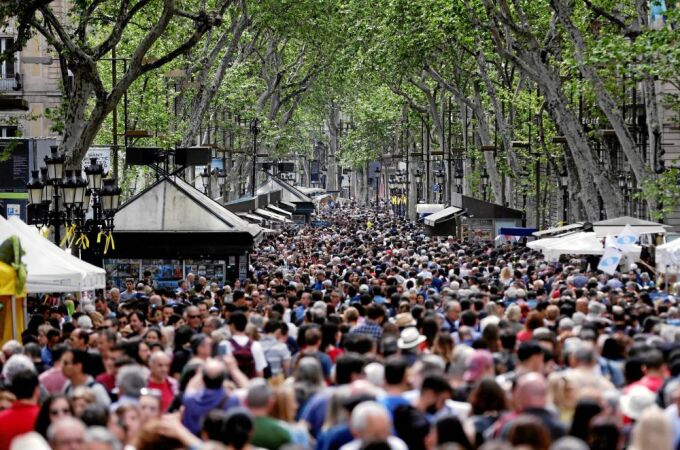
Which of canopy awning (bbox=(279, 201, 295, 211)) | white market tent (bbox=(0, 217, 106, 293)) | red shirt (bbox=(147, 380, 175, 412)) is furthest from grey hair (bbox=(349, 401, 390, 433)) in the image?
→ canopy awning (bbox=(279, 201, 295, 211))

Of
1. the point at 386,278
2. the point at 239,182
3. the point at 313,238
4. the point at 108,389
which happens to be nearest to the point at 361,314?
the point at 108,389

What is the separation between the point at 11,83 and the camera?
52656mm

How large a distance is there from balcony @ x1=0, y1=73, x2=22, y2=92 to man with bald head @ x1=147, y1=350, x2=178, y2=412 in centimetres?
4058

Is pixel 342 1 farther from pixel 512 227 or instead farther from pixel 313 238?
pixel 512 227

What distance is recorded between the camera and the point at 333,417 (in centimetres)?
946

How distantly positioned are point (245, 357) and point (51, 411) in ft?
12.5

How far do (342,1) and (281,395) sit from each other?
167 ft

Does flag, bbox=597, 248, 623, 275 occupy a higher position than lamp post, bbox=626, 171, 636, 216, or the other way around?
lamp post, bbox=626, 171, 636, 216

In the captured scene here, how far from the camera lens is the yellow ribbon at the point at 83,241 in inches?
1033

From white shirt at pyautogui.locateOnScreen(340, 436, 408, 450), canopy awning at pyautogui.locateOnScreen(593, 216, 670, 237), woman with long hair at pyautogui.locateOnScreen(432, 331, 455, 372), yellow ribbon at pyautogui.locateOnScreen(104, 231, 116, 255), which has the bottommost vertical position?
white shirt at pyautogui.locateOnScreen(340, 436, 408, 450)

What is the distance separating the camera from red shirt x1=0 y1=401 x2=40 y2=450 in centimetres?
1012

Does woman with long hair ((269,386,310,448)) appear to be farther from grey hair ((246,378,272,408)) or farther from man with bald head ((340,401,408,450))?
man with bald head ((340,401,408,450))

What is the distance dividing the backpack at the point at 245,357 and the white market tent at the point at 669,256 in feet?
34.6

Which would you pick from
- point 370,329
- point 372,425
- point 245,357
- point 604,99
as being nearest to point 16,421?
point 372,425
